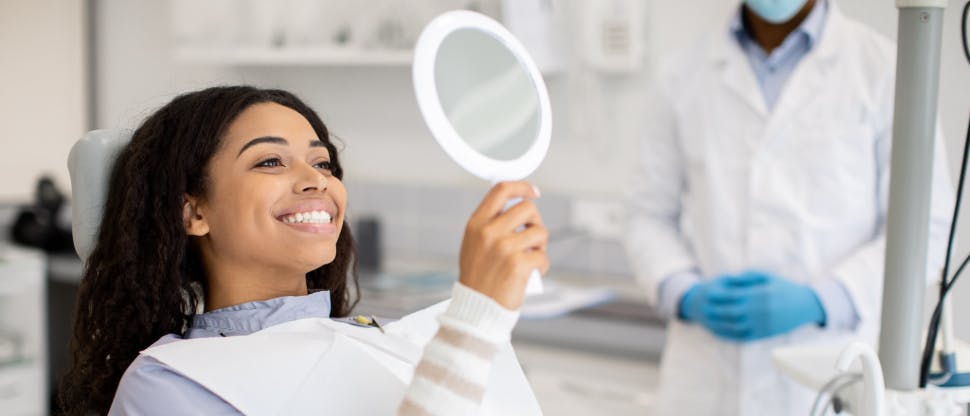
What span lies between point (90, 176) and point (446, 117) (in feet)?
1.80

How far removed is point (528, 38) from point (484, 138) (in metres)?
1.85

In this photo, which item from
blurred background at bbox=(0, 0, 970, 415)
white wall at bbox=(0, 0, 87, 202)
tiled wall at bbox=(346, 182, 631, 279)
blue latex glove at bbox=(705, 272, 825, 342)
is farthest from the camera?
white wall at bbox=(0, 0, 87, 202)

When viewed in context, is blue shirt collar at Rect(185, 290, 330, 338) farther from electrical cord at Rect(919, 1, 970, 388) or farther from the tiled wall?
the tiled wall

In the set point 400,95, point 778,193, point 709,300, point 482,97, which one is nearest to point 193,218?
point 482,97

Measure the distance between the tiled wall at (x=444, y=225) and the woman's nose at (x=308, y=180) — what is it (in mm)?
1717

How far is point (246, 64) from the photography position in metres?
3.55

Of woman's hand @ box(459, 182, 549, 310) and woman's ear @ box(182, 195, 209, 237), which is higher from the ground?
woman's hand @ box(459, 182, 549, 310)

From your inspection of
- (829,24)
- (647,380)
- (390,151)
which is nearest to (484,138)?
(829,24)

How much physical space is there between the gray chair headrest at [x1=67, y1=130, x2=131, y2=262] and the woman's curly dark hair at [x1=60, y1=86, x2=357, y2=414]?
0.04 ft

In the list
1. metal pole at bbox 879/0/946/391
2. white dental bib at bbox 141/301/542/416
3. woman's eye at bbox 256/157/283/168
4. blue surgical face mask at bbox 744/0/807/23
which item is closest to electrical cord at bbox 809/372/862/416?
metal pole at bbox 879/0/946/391

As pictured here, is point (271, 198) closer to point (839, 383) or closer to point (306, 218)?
point (306, 218)

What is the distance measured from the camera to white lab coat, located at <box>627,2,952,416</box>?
73.3 inches

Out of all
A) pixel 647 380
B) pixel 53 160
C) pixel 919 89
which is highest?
pixel 919 89

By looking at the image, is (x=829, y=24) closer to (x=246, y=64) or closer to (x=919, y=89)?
(x=919, y=89)
